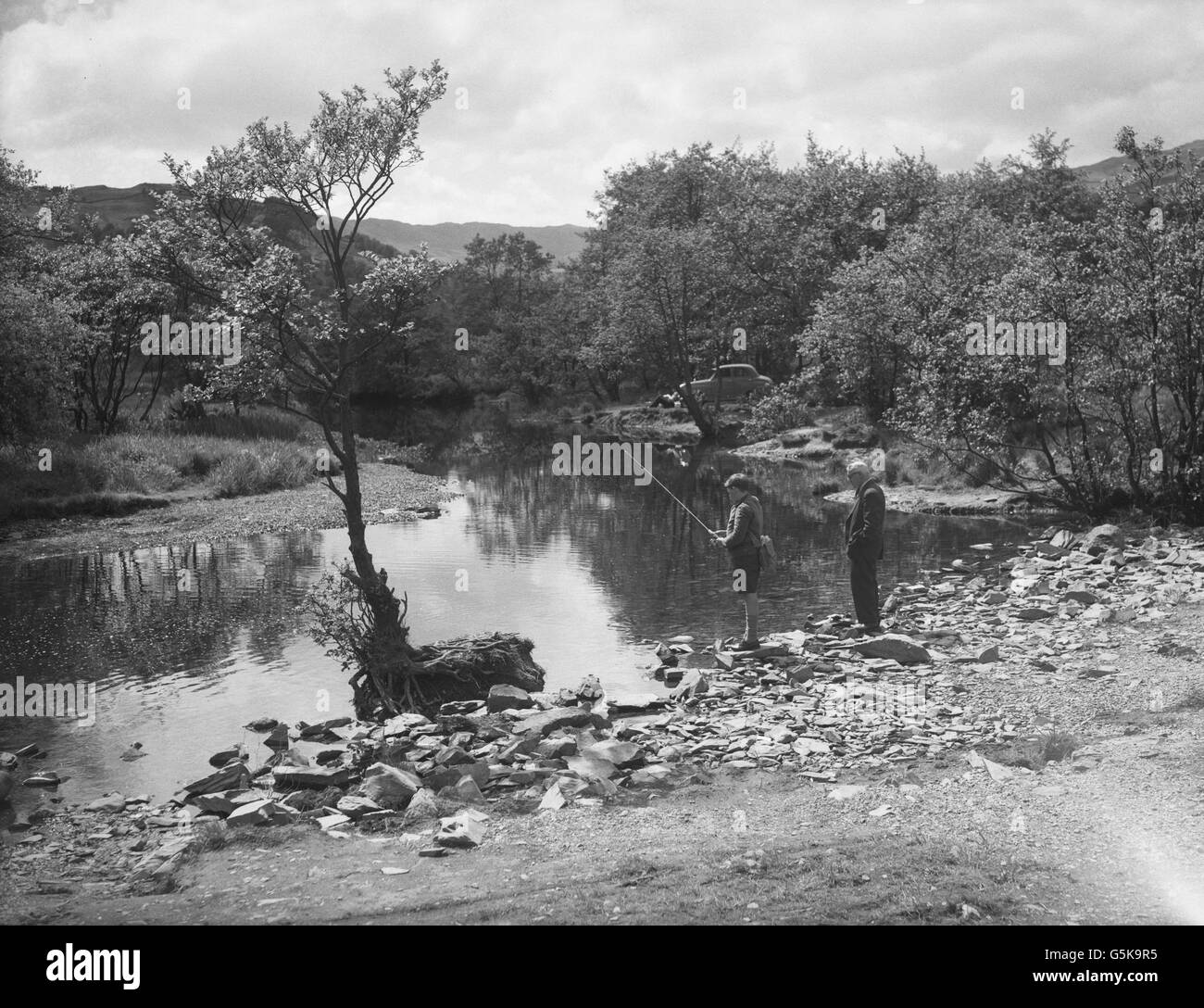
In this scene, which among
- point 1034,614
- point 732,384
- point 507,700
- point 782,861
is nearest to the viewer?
point 782,861

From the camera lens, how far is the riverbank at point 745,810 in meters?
7.12

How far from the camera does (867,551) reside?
631 inches

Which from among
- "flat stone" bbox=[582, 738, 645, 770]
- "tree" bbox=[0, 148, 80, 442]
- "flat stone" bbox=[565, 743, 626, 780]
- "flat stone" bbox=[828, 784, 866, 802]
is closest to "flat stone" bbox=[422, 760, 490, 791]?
"flat stone" bbox=[565, 743, 626, 780]

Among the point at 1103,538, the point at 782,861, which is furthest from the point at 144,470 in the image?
A: the point at 782,861

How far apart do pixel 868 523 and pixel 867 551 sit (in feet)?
1.51

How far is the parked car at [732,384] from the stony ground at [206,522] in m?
31.6

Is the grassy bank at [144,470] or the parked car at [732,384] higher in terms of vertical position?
the parked car at [732,384]

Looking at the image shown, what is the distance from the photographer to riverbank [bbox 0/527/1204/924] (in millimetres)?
7125

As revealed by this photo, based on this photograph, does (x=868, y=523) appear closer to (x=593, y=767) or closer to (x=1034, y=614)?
(x=1034, y=614)

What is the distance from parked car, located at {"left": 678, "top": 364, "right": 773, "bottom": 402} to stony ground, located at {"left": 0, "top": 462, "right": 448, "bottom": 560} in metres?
31.6

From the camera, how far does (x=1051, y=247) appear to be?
2558 cm

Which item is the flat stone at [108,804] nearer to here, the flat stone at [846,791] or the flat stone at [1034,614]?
the flat stone at [846,791]

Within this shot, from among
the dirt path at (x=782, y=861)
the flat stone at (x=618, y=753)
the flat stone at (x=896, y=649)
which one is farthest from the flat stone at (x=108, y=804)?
the flat stone at (x=896, y=649)

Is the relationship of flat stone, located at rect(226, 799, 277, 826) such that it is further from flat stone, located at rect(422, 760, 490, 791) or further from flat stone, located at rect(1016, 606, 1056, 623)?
flat stone, located at rect(1016, 606, 1056, 623)
